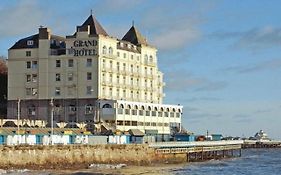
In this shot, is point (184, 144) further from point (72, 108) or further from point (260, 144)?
point (260, 144)

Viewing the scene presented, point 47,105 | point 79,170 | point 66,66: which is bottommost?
point 79,170

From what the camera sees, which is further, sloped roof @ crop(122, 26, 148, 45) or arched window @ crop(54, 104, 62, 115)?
sloped roof @ crop(122, 26, 148, 45)

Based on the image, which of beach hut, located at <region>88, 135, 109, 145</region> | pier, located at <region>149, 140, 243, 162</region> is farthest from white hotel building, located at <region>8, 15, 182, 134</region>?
beach hut, located at <region>88, 135, 109, 145</region>

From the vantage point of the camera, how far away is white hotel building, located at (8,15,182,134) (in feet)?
345

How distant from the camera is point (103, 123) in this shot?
335 feet

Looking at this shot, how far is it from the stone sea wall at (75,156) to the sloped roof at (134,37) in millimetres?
34913

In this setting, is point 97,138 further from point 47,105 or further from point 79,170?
point 47,105

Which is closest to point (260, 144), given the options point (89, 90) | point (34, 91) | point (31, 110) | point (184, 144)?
point (89, 90)

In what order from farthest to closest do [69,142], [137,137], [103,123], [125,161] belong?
[103,123] < [137,137] < [125,161] < [69,142]

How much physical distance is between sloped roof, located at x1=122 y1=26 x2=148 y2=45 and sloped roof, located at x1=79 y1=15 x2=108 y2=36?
420 inches

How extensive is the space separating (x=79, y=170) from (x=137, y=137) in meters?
21.7

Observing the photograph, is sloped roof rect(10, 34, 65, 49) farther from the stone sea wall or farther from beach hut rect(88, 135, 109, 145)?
the stone sea wall

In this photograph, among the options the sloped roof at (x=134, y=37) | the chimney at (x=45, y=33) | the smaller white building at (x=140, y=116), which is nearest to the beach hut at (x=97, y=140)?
the smaller white building at (x=140, y=116)

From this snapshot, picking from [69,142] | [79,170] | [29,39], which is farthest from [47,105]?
[79,170]
